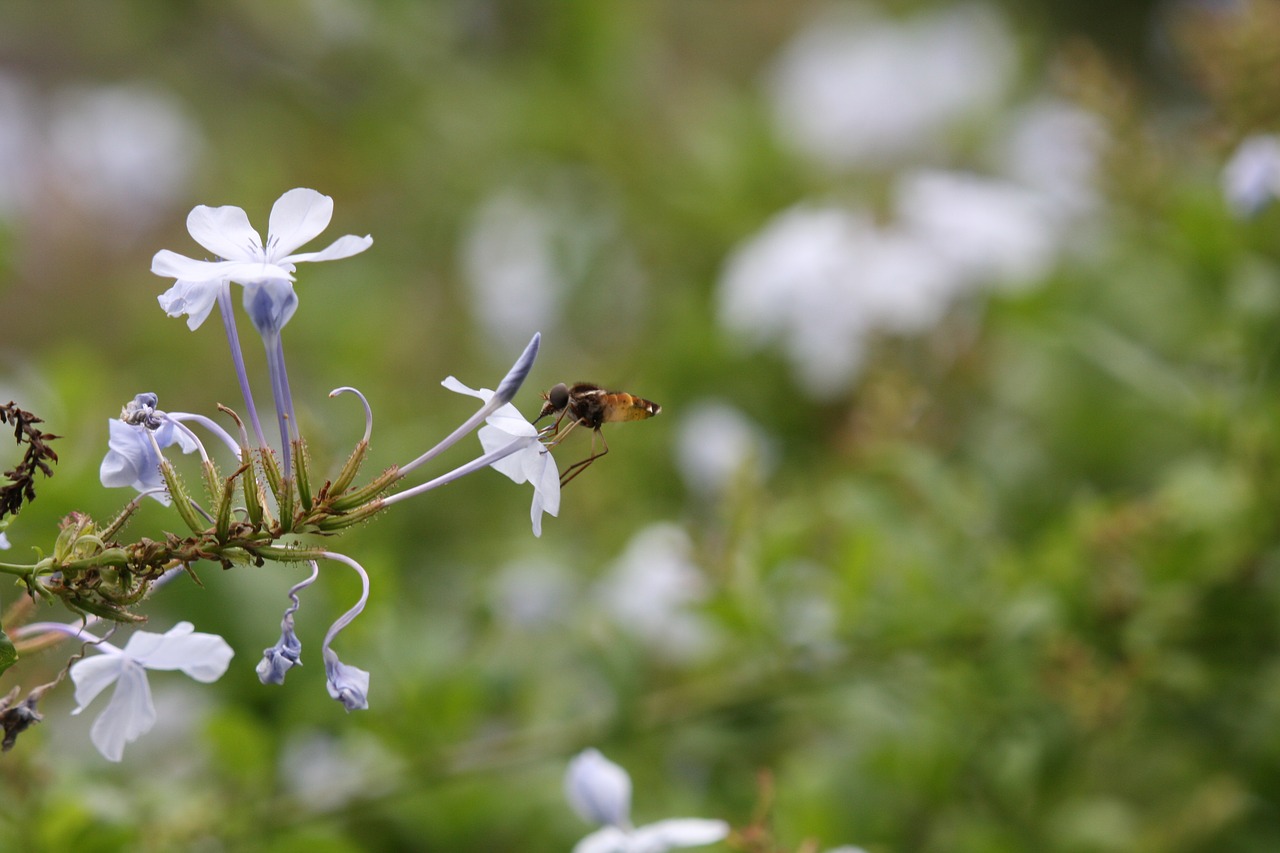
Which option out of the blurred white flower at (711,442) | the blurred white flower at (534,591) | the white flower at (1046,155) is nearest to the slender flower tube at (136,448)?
the blurred white flower at (534,591)

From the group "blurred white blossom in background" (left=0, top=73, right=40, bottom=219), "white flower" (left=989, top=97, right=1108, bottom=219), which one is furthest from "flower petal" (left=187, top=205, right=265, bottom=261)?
"blurred white blossom in background" (left=0, top=73, right=40, bottom=219)

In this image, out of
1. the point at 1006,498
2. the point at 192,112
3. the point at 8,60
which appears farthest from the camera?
the point at 8,60

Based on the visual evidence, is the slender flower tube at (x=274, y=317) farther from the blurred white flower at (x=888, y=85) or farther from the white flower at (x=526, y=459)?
the blurred white flower at (x=888, y=85)

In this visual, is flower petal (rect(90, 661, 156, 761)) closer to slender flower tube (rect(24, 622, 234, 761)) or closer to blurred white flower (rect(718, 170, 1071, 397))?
slender flower tube (rect(24, 622, 234, 761))

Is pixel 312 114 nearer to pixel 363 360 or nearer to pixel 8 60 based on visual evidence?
pixel 363 360

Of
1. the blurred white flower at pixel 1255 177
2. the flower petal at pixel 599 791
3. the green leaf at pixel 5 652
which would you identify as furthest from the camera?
the blurred white flower at pixel 1255 177

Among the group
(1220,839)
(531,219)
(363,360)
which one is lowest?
(1220,839)

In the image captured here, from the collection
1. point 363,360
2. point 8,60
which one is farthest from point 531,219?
point 8,60
